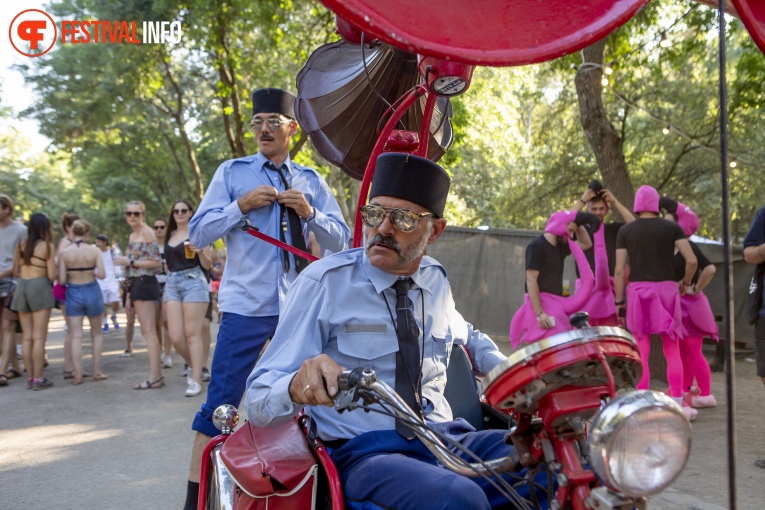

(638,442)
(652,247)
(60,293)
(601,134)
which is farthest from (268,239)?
(60,293)

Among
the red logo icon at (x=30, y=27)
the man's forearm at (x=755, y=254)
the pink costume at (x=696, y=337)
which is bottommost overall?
the pink costume at (x=696, y=337)

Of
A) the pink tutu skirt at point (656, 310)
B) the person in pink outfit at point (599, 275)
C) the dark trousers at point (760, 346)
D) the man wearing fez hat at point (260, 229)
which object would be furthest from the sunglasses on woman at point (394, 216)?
the person in pink outfit at point (599, 275)

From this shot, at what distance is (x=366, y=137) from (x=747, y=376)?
8.26 meters

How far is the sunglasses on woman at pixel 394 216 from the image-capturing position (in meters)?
2.55

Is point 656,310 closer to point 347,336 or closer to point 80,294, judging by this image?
point 347,336

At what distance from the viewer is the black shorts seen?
29.8 feet

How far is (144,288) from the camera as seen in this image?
908 cm

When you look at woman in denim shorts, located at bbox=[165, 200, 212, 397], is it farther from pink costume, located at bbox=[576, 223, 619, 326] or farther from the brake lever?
the brake lever

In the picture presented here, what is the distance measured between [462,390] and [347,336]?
0.53m

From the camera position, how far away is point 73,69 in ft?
65.6

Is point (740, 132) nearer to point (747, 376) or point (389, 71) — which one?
point (747, 376)

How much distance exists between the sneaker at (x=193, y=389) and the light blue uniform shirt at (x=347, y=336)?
18.9 ft

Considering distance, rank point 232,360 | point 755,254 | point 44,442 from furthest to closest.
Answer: point 44,442, point 755,254, point 232,360

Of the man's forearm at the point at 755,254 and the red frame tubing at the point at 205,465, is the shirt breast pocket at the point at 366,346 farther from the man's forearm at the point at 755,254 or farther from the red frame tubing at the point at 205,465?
the man's forearm at the point at 755,254
